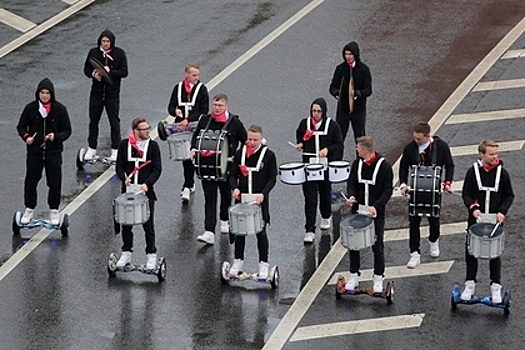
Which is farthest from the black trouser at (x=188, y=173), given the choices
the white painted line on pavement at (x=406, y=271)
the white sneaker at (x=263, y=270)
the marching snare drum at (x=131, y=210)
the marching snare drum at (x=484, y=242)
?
the marching snare drum at (x=484, y=242)

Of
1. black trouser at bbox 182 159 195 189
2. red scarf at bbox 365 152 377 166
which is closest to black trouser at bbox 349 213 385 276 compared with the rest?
red scarf at bbox 365 152 377 166

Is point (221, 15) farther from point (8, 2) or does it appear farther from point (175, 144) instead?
point (175, 144)

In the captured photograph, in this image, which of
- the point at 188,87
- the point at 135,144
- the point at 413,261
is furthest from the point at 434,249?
the point at 188,87

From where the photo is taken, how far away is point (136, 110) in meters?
25.6

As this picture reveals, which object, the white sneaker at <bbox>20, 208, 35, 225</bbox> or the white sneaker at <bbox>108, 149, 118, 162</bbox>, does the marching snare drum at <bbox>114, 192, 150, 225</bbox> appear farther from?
the white sneaker at <bbox>108, 149, 118, 162</bbox>

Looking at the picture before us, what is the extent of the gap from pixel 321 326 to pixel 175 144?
14.7ft

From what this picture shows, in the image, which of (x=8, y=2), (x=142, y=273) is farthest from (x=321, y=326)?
(x=8, y=2)

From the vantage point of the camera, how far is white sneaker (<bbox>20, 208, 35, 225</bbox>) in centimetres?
2081

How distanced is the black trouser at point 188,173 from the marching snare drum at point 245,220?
10.3 ft

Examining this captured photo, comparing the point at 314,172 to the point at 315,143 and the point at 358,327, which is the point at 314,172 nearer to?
the point at 315,143

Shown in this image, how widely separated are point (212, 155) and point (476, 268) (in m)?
4.17

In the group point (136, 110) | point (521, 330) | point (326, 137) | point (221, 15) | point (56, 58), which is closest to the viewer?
point (521, 330)

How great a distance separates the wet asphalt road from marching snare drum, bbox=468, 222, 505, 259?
3.11ft

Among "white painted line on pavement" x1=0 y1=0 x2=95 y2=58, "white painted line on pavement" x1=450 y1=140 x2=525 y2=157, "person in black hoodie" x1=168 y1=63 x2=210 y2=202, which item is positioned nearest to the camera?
"person in black hoodie" x1=168 y1=63 x2=210 y2=202
